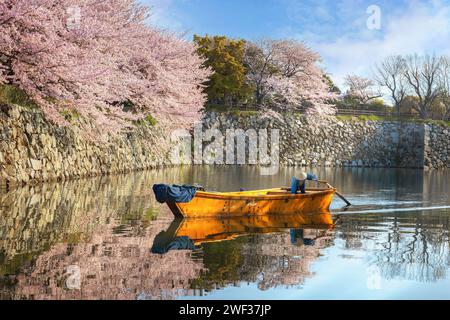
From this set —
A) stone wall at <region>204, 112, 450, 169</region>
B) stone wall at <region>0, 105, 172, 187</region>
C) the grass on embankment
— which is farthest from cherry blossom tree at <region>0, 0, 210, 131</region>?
the grass on embankment

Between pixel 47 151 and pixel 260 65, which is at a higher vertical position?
pixel 260 65

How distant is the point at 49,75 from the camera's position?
16.9m

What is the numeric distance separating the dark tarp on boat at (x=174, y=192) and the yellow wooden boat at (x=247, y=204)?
220 millimetres

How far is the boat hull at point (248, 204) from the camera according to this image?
12242mm

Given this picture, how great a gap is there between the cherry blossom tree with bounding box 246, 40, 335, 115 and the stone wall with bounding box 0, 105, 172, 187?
73.4 ft

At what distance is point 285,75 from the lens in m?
50.6

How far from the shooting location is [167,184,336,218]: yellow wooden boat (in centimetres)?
1223

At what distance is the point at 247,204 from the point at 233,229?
5.45 ft

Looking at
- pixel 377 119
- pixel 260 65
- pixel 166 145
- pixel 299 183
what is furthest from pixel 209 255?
pixel 377 119

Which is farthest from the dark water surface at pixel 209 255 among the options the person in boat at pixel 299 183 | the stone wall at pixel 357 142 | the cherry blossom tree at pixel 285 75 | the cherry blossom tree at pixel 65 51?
the cherry blossom tree at pixel 285 75

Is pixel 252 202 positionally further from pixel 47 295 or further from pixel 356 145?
pixel 356 145

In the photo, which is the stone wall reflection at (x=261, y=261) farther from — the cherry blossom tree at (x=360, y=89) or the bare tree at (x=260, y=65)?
the cherry blossom tree at (x=360, y=89)

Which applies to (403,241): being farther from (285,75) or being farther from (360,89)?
(360,89)
